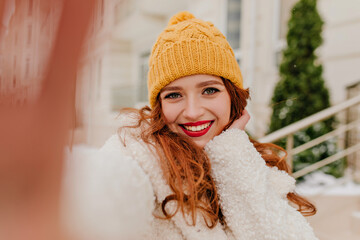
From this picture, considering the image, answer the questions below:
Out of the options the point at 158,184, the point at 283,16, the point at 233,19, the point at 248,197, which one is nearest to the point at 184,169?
the point at 158,184

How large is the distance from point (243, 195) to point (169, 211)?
231 mm

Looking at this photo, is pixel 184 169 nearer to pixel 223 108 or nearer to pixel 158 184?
pixel 158 184

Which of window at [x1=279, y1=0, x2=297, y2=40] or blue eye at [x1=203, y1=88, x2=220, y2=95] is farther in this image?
window at [x1=279, y1=0, x2=297, y2=40]

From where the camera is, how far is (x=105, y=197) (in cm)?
45

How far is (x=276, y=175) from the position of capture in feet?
3.43

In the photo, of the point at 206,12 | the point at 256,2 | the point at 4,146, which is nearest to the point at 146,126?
the point at 4,146

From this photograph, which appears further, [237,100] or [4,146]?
[237,100]

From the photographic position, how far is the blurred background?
198 millimetres

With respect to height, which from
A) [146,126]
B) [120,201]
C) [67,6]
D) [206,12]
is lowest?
[120,201]

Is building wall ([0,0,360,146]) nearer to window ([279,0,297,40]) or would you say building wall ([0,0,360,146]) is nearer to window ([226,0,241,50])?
window ([279,0,297,40])

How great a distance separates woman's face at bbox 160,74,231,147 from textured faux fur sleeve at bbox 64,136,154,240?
1.13 feet

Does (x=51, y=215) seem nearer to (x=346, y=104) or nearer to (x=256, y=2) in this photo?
(x=346, y=104)

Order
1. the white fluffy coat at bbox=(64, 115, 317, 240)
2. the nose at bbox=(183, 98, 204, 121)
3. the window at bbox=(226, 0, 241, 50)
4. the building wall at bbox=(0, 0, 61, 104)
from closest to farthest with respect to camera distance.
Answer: the building wall at bbox=(0, 0, 61, 104) → the white fluffy coat at bbox=(64, 115, 317, 240) → the nose at bbox=(183, 98, 204, 121) → the window at bbox=(226, 0, 241, 50)

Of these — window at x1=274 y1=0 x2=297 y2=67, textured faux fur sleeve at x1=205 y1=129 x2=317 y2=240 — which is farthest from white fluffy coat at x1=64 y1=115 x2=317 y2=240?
window at x1=274 y1=0 x2=297 y2=67
